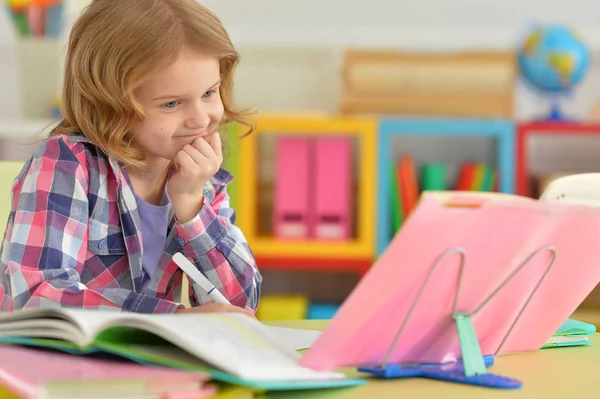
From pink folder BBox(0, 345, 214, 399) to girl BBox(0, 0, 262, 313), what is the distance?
1.09 ft

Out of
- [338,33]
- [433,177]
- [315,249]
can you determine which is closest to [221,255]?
[315,249]

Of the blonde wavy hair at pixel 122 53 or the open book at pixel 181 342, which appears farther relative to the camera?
the blonde wavy hair at pixel 122 53

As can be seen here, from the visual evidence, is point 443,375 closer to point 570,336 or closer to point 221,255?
point 570,336

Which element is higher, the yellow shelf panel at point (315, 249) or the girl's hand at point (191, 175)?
the girl's hand at point (191, 175)

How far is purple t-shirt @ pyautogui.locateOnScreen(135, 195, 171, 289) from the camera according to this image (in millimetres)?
1176

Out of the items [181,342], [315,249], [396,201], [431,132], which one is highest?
[181,342]

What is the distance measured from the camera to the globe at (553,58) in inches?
116

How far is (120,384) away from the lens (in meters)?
0.60

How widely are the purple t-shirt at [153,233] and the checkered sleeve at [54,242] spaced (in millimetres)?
91

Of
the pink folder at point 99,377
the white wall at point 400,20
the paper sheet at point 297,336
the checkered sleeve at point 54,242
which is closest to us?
the pink folder at point 99,377

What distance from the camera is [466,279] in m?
0.72

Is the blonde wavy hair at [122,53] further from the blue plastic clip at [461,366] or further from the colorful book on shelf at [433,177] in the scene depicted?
the colorful book on shelf at [433,177]

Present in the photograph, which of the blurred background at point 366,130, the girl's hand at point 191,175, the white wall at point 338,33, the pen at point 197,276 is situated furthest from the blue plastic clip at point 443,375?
the white wall at point 338,33

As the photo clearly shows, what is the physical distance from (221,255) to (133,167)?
0.15m
